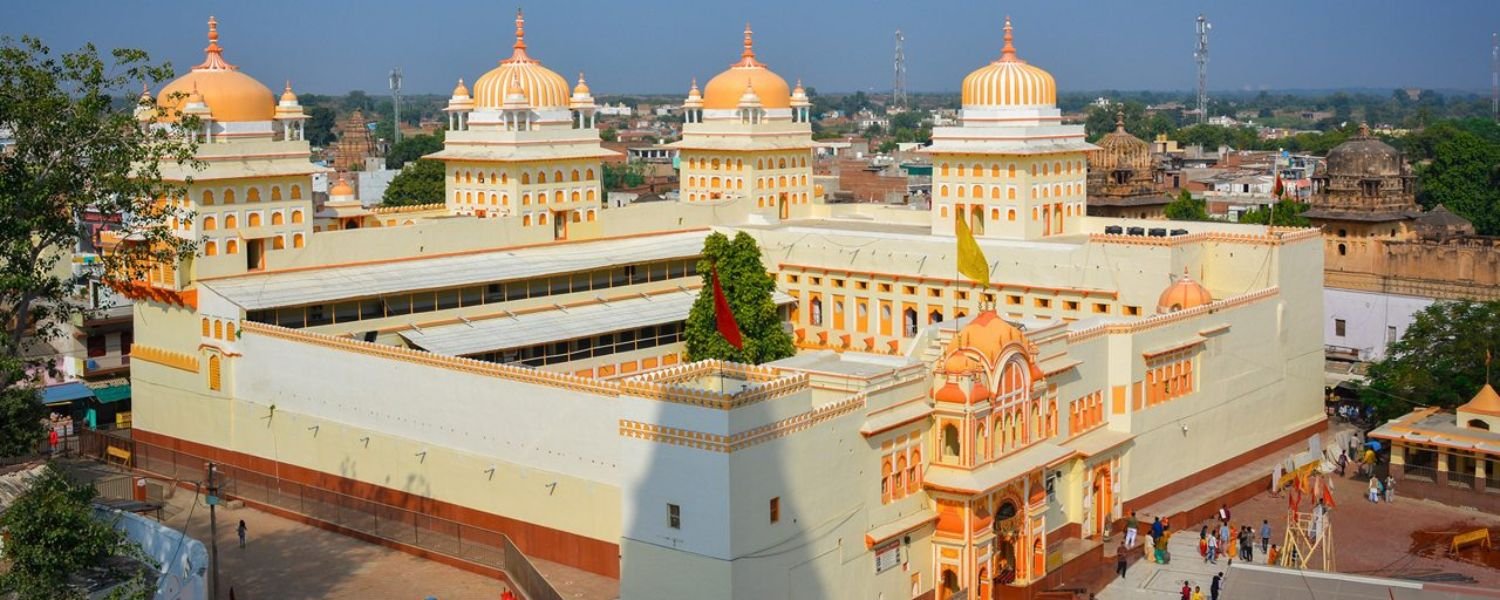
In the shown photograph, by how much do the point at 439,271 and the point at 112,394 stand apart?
9.29m

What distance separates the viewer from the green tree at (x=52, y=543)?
2150cm

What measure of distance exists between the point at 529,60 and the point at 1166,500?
2180 cm

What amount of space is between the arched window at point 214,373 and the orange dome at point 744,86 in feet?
66.6

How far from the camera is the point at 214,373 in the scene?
120 feet

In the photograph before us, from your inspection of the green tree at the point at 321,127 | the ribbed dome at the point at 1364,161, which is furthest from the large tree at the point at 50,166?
the green tree at the point at 321,127

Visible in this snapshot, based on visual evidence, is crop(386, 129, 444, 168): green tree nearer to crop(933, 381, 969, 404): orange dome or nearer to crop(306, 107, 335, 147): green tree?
crop(306, 107, 335, 147): green tree

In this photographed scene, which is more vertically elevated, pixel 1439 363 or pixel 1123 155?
pixel 1123 155

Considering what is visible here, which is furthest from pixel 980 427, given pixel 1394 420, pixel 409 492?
pixel 1394 420

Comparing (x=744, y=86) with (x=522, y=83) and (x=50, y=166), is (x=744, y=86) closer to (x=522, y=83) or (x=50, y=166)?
(x=522, y=83)

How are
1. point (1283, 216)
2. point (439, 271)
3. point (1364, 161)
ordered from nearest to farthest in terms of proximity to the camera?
point (439, 271) → point (1364, 161) → point (1283, 216)

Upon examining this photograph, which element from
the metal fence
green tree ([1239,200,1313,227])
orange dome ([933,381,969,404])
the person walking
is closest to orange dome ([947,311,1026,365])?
orange dome ([933,381,969,404])

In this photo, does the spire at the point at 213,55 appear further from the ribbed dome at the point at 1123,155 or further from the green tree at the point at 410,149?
the green tree at the point at 410,149

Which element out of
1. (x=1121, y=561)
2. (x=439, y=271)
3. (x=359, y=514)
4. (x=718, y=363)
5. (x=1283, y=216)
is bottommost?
(x=1121, y=561)

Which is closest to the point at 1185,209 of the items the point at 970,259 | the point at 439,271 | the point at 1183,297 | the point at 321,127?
the point at 1183,297
